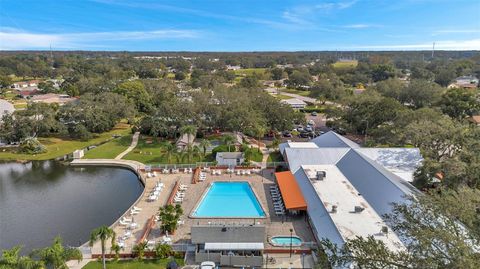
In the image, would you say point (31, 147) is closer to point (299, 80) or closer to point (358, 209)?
point (358, 209)

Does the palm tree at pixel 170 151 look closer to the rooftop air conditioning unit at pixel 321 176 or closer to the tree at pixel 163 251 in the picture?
the rooftop air conditioning unit at pixel 321 176

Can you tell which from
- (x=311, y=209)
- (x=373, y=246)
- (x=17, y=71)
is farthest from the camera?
(x=17, y=71)

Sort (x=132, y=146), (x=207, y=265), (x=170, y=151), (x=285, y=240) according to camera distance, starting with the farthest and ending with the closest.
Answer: (x=132, y=146)
(x=170, y=151)
(x=285, y=240)
(x=207, y=265)

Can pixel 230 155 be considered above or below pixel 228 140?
below

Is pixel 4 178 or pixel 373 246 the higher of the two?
pixel 373 246

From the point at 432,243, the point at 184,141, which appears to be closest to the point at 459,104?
the point at 184,141

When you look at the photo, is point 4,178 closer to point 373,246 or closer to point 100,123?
point 100,123

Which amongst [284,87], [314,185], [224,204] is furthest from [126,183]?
[284,87]

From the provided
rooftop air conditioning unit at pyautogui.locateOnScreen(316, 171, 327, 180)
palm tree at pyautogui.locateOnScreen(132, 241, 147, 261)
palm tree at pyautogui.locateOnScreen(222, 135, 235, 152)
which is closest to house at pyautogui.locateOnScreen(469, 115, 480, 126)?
rooftop air conditioning unit at pyautogui.locateOnScreen(316, 171, 327, 180)
